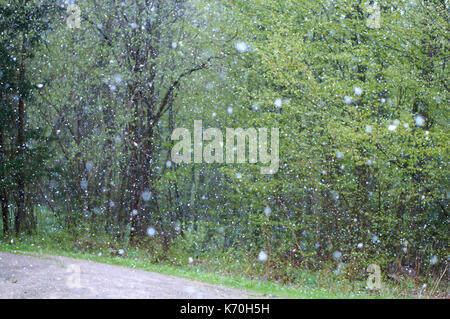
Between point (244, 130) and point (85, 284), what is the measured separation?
9.41 metres

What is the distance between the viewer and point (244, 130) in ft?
50.9

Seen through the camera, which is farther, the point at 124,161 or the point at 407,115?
the point at 124,161

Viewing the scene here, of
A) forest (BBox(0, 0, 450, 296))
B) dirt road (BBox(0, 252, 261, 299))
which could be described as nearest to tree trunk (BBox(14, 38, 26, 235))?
forest (BBox(0, 0, 450, 296))

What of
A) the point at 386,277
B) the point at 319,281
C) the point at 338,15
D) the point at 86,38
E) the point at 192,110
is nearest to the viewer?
the point at 319,281

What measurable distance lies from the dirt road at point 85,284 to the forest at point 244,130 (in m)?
4.17

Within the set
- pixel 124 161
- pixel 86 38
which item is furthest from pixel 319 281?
pixel 86 38

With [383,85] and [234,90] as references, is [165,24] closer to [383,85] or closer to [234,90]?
[234,90]

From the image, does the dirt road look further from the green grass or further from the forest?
the forest

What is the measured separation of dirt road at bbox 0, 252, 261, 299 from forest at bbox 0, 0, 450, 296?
417 centimetres

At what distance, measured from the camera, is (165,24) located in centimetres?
1475

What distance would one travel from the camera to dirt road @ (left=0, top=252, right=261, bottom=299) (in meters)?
6.17

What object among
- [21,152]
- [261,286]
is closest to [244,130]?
[21,152]

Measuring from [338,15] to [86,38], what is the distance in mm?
7579

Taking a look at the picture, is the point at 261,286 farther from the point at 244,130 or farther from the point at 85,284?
the point at 244,130
